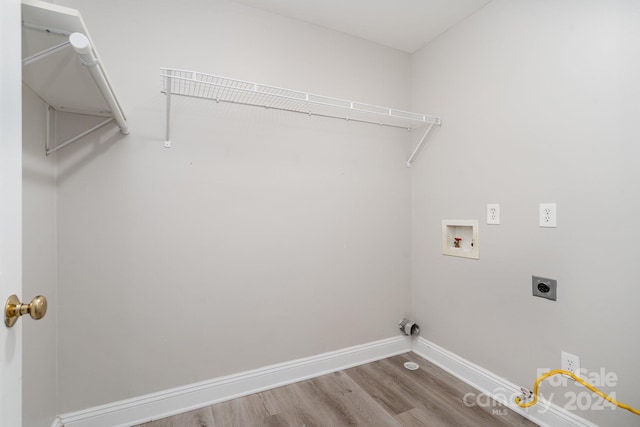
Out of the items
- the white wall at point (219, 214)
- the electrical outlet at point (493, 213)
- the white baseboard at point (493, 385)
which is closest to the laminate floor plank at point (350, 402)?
the white wall at point (219, 214)

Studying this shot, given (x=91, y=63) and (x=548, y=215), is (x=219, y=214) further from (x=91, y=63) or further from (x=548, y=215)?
(x=548, y=215)

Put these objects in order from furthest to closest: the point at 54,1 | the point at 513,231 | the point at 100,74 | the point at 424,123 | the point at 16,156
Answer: the point at 424,123 → the point at 513,231 → the point at 54,1 → the point at 100,74 → the point at 16,156

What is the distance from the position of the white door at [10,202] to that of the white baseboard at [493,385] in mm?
2108

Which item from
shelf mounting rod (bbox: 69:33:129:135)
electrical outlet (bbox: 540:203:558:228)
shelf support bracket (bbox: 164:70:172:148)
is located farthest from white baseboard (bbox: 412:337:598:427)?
shelf mounting rod (bbox: 69:33:129:135)

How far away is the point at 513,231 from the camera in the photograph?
171 centimetres

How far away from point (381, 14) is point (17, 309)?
229 centimetres

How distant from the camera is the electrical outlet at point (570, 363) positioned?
1.43 meters

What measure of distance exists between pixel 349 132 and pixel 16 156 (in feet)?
5.95

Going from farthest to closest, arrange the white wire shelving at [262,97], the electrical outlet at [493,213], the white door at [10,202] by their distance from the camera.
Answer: the electrical outlet at [493,213]
the white wire shelving at [262,97]
the white door at [10,202]

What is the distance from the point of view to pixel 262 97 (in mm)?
1838

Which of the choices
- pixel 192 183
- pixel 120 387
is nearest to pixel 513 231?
pixel 192 183

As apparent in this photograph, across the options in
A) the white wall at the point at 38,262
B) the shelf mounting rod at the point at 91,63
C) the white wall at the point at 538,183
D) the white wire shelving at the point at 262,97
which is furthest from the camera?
the white wire shelving at the point at 262,97

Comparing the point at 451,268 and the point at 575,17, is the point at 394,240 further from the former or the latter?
the point at 575,17

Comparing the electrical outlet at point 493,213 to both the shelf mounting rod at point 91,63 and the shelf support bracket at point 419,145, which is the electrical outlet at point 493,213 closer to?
the shelf support bracket at point 419,145
